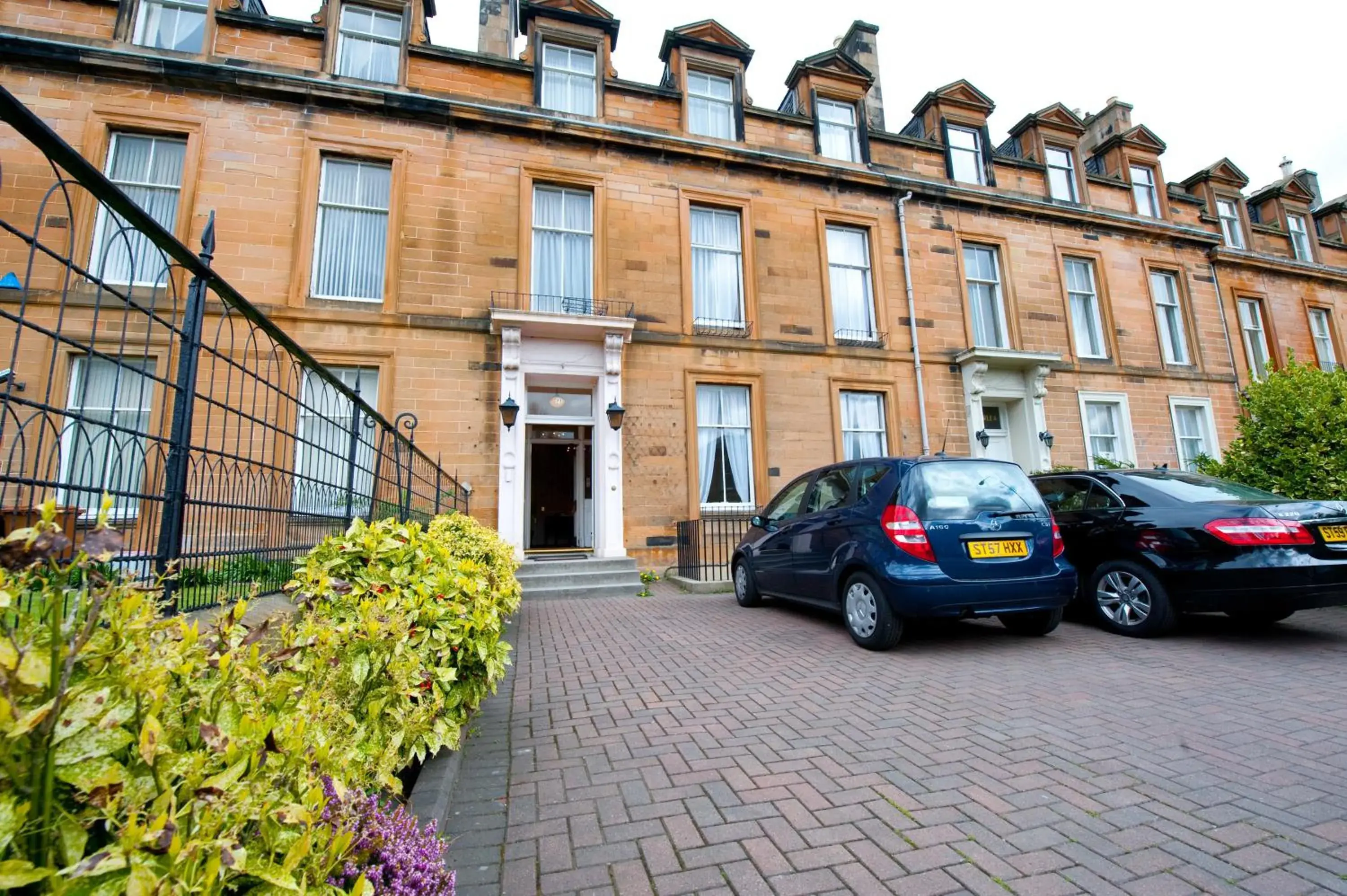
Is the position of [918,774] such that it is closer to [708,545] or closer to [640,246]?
[708,545]

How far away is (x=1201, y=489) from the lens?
5.17m

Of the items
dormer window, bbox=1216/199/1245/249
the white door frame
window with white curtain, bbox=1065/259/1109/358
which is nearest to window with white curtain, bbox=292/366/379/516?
the white door frame

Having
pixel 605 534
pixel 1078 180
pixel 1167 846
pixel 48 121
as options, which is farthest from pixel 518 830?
pixel 1078 180

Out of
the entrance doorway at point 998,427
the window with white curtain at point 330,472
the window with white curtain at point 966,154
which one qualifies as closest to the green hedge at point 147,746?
the window with white curtain at point 330,472

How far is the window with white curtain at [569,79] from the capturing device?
1150cm

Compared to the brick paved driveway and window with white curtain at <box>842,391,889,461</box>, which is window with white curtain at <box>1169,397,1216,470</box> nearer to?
window with white curtain at <box>842,391,889,461</box>

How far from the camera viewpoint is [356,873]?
137 cm

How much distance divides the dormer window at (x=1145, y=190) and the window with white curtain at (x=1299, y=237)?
604cm

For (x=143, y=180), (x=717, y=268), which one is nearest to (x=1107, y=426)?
(x=717, y=268)

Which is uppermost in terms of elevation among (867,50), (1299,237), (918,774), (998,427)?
(867,50)

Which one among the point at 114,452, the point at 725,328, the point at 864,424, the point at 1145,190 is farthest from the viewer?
the point at 1145,190

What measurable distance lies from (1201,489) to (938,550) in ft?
9.16

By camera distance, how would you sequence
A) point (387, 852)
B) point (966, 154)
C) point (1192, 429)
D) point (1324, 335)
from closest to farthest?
point (387, 852) < point (966, 154) < point (1192, 429) < point (1324, 335)

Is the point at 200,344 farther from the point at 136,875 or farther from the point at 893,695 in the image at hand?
the point at 893,695
